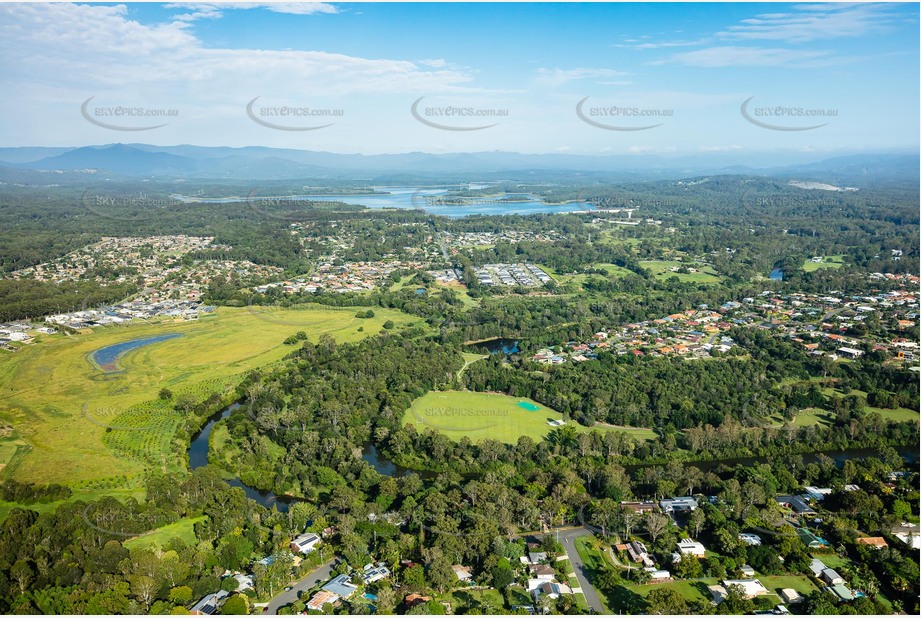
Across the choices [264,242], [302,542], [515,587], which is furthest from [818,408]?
[264,242]

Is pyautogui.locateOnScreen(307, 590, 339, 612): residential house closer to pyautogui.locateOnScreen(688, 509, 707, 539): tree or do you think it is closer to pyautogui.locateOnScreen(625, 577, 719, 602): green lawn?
pyautogui.locateOnScreen(625, 577, 719, 602): green lawn

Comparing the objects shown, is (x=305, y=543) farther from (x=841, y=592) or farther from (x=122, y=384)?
(x=122, y=384)

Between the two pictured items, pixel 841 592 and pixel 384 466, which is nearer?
pixel 841 592

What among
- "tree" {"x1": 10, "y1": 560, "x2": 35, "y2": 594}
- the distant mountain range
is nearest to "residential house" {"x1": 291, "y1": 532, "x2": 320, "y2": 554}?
"tree" {"x1": 10, "y1": 560, "x2": 35, "y2": 594}

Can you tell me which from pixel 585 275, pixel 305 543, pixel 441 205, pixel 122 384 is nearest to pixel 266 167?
pixel 441 205

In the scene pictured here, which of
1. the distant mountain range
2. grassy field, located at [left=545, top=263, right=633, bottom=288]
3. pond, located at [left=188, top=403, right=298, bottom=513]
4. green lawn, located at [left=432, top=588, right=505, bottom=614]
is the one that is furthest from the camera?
the distant mountain range

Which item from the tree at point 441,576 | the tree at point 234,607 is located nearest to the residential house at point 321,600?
the tree at point 234,607

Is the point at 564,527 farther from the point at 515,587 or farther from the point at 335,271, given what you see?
the point at 335,271
